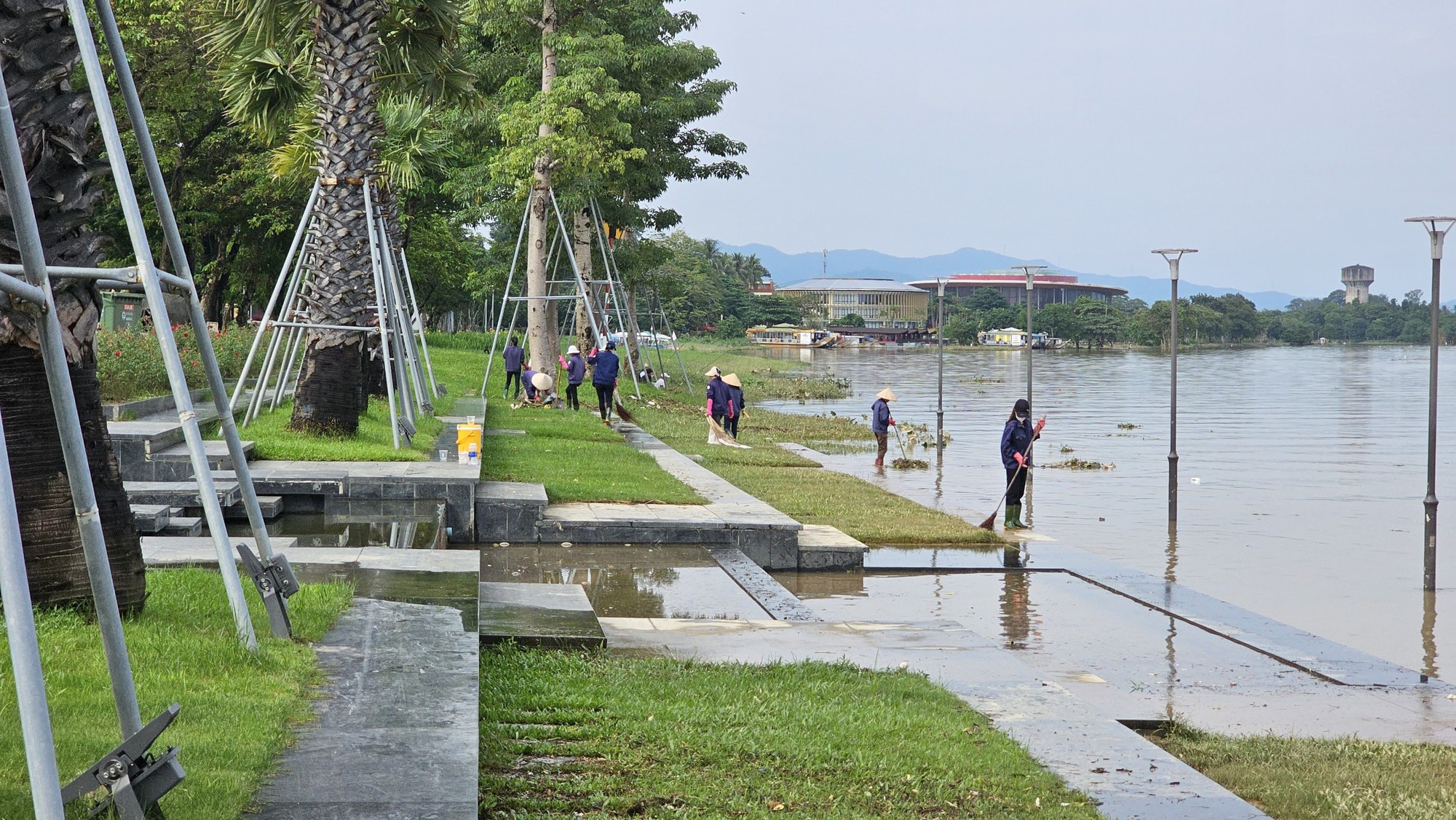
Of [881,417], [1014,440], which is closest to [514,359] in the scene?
[881,417]

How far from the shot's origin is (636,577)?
11.1 meters

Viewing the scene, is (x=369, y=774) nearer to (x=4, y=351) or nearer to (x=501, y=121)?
(x=4, y=351)

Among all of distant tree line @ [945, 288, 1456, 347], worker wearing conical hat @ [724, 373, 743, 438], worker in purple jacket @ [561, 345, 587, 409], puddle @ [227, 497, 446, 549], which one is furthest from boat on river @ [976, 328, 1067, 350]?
puddle @ [227, 497, 446, 549]

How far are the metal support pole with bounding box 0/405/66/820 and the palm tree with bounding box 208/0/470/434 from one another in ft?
42.3

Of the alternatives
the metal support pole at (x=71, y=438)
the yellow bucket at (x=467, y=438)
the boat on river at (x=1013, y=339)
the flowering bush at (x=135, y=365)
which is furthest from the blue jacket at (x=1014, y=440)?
the boat on river at (x=1013, y=339)

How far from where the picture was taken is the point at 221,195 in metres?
39.1

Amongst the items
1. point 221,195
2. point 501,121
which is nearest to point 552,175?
point 501,121

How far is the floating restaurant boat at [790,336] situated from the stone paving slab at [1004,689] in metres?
141

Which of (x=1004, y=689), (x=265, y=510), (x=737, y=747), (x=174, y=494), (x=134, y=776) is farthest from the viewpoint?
(x=265, y=510)

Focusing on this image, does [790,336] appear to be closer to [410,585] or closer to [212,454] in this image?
[212,454]

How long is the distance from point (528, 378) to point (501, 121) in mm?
5746

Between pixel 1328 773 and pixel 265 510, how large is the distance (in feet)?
28.6

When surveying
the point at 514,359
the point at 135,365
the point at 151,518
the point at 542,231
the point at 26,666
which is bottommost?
the point at 151,518

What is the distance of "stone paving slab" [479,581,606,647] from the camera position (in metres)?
7.46
